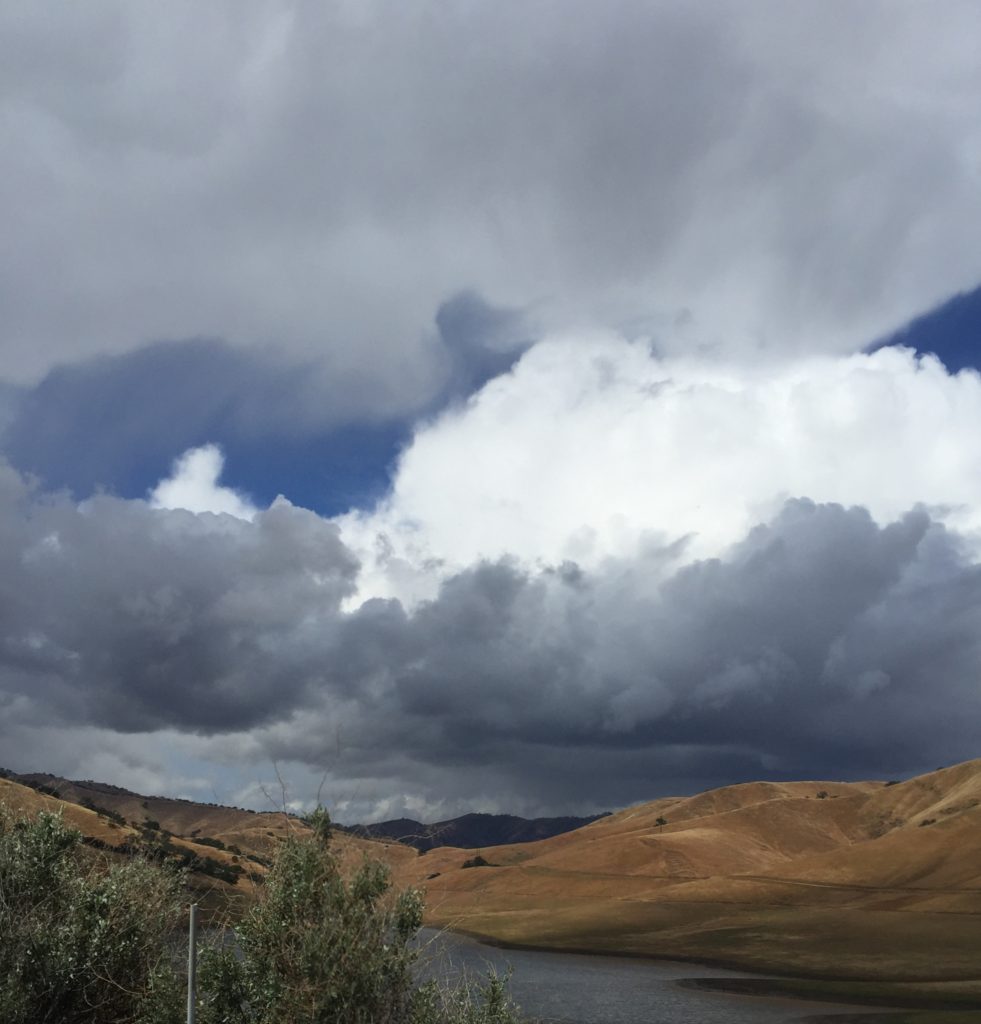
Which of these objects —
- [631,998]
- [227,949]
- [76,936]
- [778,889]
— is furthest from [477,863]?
[227,949]

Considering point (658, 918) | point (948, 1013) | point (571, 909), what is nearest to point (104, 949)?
point (948, 1013)

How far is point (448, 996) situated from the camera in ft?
67.3

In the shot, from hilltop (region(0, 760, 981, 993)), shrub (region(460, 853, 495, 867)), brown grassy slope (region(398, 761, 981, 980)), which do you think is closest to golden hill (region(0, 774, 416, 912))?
hilltop (region(0, 760, 981, 993))

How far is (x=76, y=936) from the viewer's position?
2038cm

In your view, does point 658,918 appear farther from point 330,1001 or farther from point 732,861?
point 330,1001

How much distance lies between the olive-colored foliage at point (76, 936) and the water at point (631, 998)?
17815mm

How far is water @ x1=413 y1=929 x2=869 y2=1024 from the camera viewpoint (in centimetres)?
4972

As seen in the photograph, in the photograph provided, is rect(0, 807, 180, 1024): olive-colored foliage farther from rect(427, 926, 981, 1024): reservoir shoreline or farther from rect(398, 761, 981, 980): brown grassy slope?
rect(427, 926, 981, 1024): reservoir shoreline

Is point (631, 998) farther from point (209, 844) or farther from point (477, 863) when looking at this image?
point (477, 863)

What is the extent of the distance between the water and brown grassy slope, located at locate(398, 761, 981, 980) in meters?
5.54

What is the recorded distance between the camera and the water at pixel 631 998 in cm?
4972

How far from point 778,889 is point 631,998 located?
58.2m

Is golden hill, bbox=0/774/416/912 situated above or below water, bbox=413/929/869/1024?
above

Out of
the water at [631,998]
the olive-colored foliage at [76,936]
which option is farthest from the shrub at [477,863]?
the olive-colored foliage at [76,936]
